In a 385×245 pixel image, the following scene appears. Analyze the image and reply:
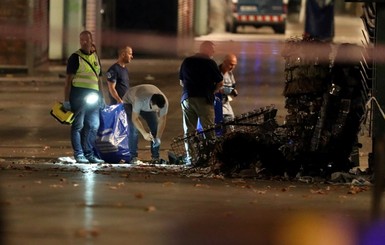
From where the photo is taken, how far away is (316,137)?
12.2 meters

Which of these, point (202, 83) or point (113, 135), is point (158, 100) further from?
point (113, 135)

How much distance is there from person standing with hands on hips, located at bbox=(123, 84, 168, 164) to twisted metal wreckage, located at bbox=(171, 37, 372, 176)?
1576 millimetres

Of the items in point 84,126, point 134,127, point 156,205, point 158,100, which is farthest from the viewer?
point 134,127

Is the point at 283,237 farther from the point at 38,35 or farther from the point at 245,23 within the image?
the point at 245,23

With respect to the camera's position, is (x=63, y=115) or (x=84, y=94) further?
(x=63, y=115)

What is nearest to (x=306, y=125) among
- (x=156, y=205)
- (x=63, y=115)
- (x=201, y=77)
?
(x=201, y=77)

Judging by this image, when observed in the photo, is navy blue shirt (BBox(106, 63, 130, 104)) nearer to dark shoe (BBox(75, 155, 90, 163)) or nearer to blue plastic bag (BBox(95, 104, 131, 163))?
blue plastic bag (BBox(95, 104, 131, 163))

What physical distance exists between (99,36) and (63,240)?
82.3ft

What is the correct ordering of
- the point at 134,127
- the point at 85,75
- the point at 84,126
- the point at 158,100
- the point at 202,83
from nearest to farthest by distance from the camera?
1. the point at 85,75
2. the point at 84,126
3. the point at 158,100
4. the point at 202,83
5. the point at 134,127

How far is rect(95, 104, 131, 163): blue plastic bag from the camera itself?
543 inches

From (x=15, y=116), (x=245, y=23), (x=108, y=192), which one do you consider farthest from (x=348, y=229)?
(x=245, y=23)

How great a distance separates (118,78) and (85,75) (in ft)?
2.37

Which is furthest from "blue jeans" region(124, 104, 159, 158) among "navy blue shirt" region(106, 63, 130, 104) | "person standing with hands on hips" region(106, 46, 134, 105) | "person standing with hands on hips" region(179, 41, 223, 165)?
"person standing with hands on hips" region(179, 41, 223, 165)

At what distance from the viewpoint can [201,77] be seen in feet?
45.8
